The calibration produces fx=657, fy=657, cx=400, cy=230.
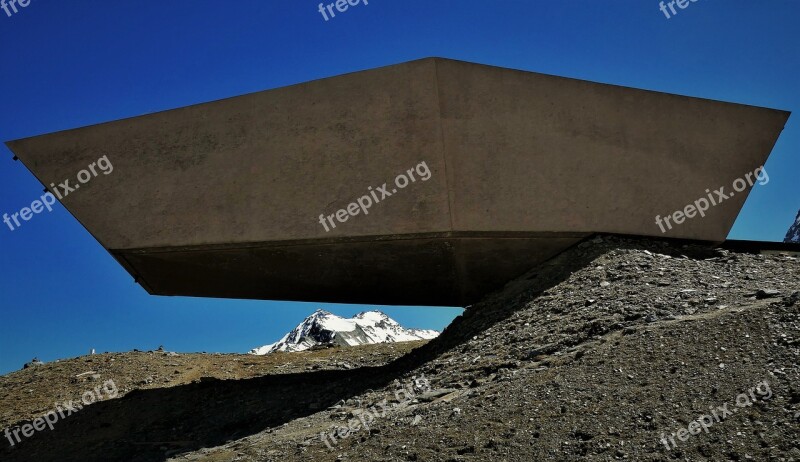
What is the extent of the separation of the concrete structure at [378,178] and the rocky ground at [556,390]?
0.88 m

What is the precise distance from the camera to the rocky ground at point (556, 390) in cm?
519

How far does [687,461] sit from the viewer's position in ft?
15.4

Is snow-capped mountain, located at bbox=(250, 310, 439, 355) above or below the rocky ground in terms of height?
above

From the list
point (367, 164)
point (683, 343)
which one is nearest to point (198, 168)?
point (367, 164)

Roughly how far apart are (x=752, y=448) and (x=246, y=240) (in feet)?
23.2

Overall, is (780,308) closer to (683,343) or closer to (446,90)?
(683,343)

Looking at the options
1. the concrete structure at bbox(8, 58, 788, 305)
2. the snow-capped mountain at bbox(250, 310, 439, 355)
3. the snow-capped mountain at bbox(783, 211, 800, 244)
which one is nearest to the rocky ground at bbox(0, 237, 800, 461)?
the concrete structure at bbox(8, 58, 788, 305)

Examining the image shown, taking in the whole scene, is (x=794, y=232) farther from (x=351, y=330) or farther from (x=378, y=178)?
(x=378, y=178)

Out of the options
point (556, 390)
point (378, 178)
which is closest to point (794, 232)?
point (378, 178)

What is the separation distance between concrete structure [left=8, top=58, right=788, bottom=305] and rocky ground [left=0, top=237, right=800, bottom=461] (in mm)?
875

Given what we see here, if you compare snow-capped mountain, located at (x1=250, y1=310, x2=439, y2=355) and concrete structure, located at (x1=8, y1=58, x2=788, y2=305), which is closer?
concrete structure, located at (x1=8, y1=58, x2=788, y2=305)

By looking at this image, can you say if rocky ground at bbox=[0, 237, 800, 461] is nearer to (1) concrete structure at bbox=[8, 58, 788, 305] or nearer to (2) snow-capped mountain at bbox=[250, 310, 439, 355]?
(1) concrete structure at bbox=[8, 58, 788, 305]

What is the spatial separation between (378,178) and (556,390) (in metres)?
4.54

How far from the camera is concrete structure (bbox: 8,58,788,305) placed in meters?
9.64
